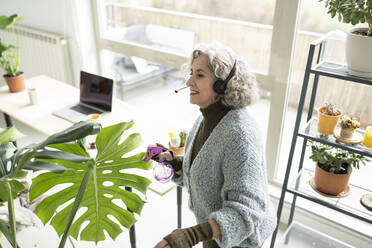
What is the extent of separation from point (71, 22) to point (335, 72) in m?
2.49

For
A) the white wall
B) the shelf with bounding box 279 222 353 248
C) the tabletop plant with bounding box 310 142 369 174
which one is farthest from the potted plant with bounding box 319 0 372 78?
the white wall

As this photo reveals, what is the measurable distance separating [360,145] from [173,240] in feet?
3.48

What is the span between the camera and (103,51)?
340 cm

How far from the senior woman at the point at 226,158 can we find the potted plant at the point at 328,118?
46 centimetres

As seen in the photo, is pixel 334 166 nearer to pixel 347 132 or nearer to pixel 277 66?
pixel 347 132

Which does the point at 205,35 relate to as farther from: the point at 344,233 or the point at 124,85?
the point at 344,233

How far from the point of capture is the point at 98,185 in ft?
4.65

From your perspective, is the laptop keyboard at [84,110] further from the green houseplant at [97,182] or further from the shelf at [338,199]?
the shelf at [338,199]

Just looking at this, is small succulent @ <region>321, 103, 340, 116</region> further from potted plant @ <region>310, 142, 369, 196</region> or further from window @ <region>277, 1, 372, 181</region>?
window @ <region>277, 1, 372, 181</region>

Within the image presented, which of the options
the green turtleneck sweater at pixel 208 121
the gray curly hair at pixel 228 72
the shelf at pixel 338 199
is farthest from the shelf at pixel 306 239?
the gray curly hair at pixel 228 72

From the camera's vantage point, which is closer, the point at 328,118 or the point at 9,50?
the point at 328,118

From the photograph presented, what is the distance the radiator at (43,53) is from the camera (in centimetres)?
342

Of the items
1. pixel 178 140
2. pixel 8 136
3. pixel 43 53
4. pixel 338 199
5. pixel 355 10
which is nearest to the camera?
pixel 8 136

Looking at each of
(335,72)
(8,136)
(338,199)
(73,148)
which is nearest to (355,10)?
(335,72)
